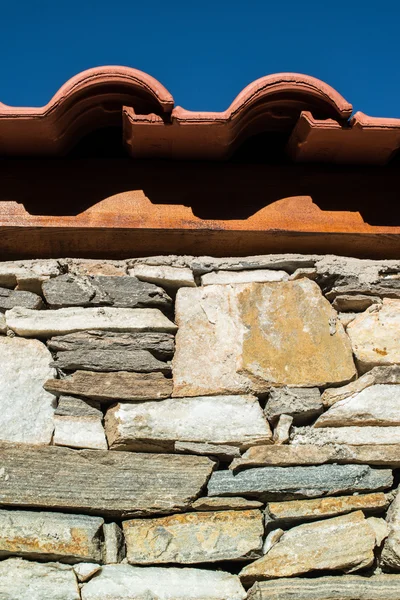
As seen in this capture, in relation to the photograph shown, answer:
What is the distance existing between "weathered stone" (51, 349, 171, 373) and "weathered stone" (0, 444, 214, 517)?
9.9 inches

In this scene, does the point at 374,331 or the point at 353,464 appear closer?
the point at 353,464

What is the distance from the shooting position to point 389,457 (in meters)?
1.82

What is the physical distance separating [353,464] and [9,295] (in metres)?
1.17

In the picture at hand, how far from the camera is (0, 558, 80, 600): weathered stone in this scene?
157 cm

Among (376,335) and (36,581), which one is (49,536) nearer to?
(36,581)

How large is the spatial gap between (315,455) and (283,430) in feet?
0.37

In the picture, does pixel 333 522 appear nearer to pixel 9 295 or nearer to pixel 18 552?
pixel 18 552

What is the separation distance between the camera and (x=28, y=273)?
2.04m

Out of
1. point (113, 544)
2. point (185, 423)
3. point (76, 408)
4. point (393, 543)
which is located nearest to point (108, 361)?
point (76, 408)

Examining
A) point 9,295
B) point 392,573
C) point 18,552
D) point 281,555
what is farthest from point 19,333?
point 392,573

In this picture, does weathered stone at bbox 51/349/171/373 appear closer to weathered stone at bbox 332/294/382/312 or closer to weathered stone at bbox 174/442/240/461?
weathered stone at bbox 174/442/240/461

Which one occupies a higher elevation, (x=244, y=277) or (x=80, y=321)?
(x=244, y=277)

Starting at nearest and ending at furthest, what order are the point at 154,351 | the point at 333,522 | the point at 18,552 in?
1. the point at 18,552
2. the point at 333,522
3. the point at 154,351

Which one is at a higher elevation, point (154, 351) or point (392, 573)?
point (154, 351)
